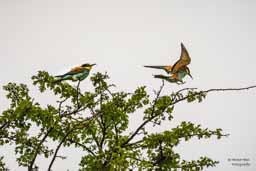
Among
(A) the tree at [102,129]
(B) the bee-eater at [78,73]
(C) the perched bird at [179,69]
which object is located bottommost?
(A) the tree at [102,129]

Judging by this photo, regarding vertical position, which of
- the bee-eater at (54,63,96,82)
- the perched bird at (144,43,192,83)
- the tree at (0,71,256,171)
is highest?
the perched bird at (144,43,192,83)

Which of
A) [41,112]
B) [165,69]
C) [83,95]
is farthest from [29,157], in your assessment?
[165,69]

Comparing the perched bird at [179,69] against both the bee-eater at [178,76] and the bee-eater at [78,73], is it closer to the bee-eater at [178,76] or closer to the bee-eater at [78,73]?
the bee-eater at [178,76]

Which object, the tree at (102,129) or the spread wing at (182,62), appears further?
the spread wing at (182,62)

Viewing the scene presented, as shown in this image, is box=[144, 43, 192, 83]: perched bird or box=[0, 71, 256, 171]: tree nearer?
box=[0, 71, 256, 171]: tree

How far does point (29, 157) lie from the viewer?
747 mm

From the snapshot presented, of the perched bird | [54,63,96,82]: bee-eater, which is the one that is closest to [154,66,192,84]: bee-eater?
the perched bird

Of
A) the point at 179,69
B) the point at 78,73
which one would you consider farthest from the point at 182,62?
the point at 78,73

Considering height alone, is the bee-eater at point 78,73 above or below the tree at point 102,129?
above

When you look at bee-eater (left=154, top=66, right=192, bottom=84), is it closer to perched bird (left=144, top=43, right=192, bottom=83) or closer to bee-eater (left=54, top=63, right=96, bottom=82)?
perched bird (left=144, top=43, right=192, bottom=83)

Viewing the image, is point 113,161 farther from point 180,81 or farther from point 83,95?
point 180,81

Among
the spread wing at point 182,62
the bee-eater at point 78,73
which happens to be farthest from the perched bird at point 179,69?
the bee-eater at point 78,73

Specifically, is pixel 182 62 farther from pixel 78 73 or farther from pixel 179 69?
pixel 78 73

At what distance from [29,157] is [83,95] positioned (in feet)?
0.72
